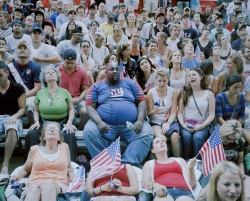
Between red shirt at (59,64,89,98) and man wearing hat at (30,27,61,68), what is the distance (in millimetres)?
791

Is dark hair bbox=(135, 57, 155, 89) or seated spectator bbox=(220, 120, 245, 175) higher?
dark hair bbox=(135, 57, 155, 89)

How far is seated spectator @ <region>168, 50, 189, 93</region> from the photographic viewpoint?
6.50 m

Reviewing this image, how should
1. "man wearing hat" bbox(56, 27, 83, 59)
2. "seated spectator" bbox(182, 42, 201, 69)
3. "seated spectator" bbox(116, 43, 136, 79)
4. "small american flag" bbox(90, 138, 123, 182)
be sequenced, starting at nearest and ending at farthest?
"small american flag" bbox(90, 138, 123, 182), "seated spectator" bbox(116, 43, 136, 79), "seated spectator" bbox(182, 42, 201, 69), "man wearing hat" bbox(56, 27, 83, 59)

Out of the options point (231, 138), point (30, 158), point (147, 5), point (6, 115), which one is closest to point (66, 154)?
point (30, 158)

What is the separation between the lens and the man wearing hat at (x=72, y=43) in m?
8.08

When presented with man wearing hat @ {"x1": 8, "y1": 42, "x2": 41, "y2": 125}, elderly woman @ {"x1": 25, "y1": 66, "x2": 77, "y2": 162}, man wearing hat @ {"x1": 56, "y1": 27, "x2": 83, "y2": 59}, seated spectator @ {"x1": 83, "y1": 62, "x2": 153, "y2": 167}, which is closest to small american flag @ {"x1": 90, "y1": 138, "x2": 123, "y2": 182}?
seated spectator @ {"x1": 83, "y1": 62, "x2": 153, "y2": 167}

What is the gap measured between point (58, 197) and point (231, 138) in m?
2.19

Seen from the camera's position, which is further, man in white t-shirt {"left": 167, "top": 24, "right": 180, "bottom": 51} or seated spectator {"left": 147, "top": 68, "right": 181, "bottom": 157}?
man in white t-shirt {"left": 167, "top": 24, "right": 180, "bottom": 51}

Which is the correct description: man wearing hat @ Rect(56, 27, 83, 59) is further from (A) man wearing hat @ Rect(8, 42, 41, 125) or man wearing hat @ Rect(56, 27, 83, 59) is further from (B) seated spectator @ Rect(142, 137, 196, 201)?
(B) seated spectator @ Rect(142, 137, 196, 201)

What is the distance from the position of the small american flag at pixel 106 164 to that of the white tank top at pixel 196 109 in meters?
1.66

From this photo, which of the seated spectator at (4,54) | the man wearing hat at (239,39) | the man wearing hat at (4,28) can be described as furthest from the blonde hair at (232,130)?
the man wearing hat at (4,28)

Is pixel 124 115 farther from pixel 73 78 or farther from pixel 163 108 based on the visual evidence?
pixel 73 78

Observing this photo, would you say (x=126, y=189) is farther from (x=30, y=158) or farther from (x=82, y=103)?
(x=82, y=103)

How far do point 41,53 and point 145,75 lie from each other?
196 cm
